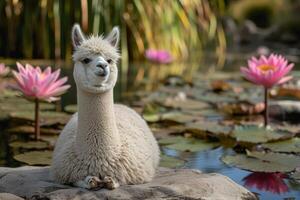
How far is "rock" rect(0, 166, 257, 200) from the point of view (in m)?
1.84

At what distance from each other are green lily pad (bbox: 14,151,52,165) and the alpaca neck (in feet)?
2.49

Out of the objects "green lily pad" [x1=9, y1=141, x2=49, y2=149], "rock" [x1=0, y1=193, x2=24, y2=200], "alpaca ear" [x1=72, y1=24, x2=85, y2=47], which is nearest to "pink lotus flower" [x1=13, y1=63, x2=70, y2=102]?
"green lily pad" [x1=9, y1=141, x2=49, y2=149]

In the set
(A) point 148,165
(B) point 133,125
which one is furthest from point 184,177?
(B) point 133,125

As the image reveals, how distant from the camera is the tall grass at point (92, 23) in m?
7.18

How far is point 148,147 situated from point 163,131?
1258 millimetres

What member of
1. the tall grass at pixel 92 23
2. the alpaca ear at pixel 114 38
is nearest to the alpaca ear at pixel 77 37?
the alpaca ear at pixel 114 38

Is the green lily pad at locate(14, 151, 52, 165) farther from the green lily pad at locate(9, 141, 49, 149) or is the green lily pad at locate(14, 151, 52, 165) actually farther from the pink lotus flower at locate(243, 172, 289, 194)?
the pink lotus flower at locate(243, 172, 289, 194)

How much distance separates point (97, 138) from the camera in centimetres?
194

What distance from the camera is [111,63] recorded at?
192cm

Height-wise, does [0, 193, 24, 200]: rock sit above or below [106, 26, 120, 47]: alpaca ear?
below

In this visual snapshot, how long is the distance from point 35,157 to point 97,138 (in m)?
0.90

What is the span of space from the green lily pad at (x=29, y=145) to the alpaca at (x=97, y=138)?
943 millimetres

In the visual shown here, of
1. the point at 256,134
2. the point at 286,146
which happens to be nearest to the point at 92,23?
the point at 256,134

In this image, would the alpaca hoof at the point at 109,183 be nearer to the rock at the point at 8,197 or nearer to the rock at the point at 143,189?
the rock at the point at 143,189
